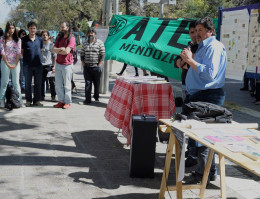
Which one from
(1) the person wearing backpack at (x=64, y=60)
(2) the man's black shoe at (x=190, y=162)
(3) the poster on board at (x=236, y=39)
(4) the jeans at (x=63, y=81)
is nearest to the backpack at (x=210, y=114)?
(2) the man's black shoe at (x=190, y=162)

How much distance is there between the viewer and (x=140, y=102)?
604 cm

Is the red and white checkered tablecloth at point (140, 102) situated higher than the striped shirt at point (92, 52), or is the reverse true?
the striped shirt at point (92, 52)

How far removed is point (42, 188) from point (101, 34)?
292 inches

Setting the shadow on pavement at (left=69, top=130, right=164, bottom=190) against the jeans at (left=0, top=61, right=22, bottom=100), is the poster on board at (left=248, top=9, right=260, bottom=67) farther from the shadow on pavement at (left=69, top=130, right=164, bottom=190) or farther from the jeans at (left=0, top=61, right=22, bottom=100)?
the jeans at (left=0, top=61, right=22, bottom=100)

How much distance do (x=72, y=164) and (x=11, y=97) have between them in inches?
169

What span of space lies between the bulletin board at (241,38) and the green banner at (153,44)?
3.71 ft

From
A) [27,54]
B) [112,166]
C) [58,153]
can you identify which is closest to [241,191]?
[112,166]

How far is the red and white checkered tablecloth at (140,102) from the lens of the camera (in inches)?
237

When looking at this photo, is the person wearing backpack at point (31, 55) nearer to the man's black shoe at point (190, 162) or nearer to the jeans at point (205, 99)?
the man's black shoe at point (190, 162)

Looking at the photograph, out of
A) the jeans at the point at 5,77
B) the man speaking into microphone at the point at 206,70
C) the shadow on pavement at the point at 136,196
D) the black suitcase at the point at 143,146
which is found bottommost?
the shadow on pavement at the point at 136,196

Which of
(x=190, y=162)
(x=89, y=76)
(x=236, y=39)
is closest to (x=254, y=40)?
(x=236, y=39)

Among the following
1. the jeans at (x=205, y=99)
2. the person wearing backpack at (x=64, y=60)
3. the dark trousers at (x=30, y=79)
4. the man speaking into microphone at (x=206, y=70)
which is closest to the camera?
the man speaking into microphone at (x=206, y=70)

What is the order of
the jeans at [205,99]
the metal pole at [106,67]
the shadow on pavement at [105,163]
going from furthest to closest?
the metal pole at [106,67]
the shadow on pavement at [105,163]
the jeans at [205,99]

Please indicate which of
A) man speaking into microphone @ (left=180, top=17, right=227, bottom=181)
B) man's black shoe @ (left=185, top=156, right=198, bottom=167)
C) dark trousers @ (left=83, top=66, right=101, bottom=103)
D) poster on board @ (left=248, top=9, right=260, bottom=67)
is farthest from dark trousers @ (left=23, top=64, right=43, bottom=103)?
man speaking into microphone @ (left=180, top=17, right=227, bottom=181)
